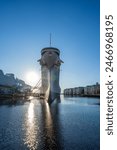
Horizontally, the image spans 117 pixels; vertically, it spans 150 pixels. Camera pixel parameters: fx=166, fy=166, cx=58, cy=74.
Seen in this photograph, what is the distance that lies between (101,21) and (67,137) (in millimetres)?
17415

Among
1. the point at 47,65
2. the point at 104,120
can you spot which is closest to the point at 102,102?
the point at 104,120

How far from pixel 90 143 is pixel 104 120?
11.6 meters

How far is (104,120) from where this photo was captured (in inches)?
420

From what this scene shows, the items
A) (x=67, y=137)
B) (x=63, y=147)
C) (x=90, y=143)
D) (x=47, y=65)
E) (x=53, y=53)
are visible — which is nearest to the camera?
(x=63, y=147)

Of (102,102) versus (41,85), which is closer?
(102,102)

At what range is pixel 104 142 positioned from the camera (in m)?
10.9

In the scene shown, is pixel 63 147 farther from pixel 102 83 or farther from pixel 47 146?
pixel 102 83

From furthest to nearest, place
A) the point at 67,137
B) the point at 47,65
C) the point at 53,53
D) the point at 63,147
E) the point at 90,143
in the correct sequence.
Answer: the point at 53,53 < the point at 47,65 < the point at 67,137 < the point at 90,143 < the point at 63,147

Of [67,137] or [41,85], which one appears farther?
[41,85]

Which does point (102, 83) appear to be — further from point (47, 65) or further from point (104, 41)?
point (47, 65)

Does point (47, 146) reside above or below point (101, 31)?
below

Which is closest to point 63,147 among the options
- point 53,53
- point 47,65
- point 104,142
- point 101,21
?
point 104,142

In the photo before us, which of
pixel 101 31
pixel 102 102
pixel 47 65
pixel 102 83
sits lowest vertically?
pixel 102 102

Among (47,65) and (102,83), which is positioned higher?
(47,65)
